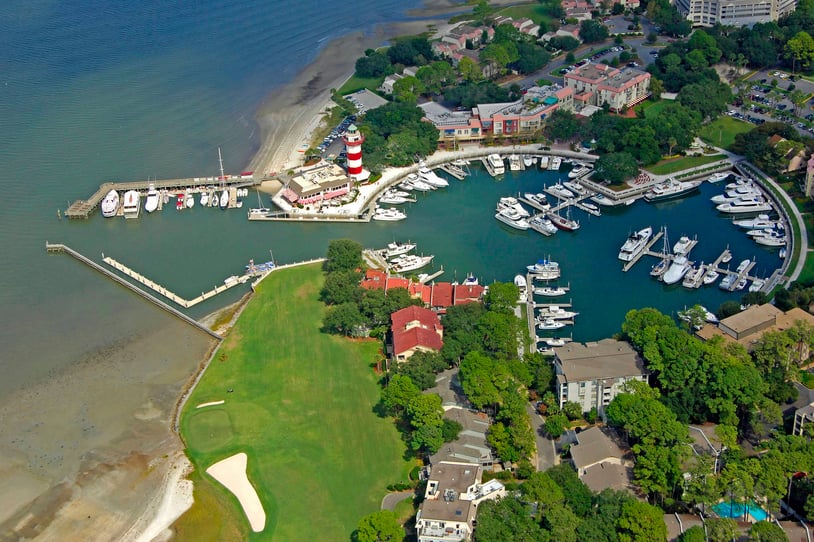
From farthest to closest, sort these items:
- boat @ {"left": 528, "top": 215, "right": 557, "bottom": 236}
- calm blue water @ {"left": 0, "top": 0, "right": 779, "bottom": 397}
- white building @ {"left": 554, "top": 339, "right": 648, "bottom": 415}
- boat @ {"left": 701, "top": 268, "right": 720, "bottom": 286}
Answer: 1. boat @ {"left": 528, "top": 215, "right": 557, "bottom": 236}
2. boat @ {"left": 701, "top": 268, "right": 720, "bottom": 286}
3. calm blue water @ {"left": 0, "top": 0, "right": 779, "bottom": 397}
4. white building @ {"left": 554, "top": 339, "right": 648, "bottom": 415}

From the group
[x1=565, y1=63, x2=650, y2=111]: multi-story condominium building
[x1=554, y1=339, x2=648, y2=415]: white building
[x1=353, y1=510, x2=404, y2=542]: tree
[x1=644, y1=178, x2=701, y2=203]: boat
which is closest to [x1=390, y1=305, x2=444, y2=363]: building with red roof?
[x1=554, y1=339, x2=648, y2=415]: white building

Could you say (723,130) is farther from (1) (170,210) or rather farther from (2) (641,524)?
(2) (641,524)

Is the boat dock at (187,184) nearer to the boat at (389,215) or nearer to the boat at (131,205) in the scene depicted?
the boat at (131,205)

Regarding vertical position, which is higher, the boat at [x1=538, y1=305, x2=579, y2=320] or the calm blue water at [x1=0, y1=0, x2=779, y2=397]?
the calm blue water at [x1=0, y1=0, x2=779, y2=397]

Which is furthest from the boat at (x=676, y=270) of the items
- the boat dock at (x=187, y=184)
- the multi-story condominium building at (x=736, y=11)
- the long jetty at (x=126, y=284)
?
the multi-story condominium building at (x=736, y=11)

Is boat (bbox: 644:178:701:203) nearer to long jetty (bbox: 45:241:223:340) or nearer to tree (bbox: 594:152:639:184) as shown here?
tree (bbox: 594:152:639:184)

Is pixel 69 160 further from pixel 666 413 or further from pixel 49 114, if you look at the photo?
pixel 666 413

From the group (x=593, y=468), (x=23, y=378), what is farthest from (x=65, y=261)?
(x=593, y=468)
